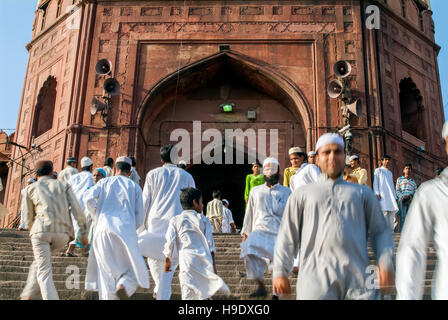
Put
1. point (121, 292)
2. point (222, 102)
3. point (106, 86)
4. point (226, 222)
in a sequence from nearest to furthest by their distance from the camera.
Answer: point (121, 292) → point (226, 222) → point (106, 86) → point (222, 102)

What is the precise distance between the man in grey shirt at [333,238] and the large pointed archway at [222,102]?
34.1ft

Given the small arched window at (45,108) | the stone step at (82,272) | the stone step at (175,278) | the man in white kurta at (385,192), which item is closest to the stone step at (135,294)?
the stone step at (175,278)

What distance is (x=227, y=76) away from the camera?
14602 millimetres

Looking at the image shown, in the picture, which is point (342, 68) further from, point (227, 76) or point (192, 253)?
point (192, 253)

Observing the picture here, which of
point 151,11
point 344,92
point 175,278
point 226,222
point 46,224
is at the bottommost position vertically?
point 175,278

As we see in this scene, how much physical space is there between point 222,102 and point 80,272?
890 cm

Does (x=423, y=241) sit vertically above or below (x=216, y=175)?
below

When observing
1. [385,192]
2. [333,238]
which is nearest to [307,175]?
[385,192]

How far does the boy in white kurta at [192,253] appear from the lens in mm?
4277

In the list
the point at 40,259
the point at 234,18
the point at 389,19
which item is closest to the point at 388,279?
the point at 40,259

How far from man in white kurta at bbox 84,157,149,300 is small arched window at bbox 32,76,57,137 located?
1160cm

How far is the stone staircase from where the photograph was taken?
17.6ft

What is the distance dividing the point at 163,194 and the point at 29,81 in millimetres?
12466
